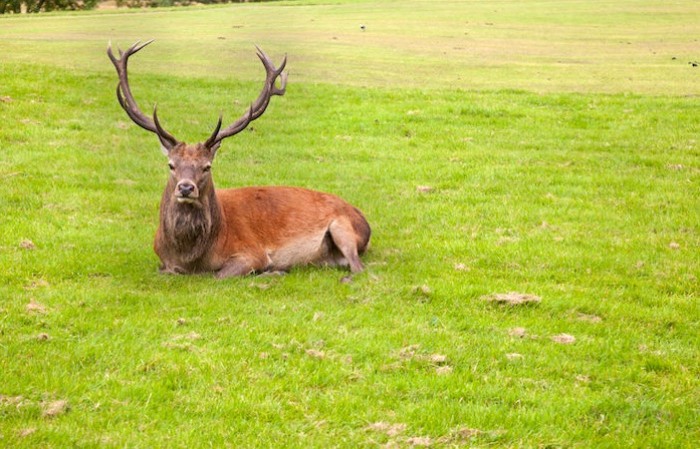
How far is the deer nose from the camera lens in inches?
330

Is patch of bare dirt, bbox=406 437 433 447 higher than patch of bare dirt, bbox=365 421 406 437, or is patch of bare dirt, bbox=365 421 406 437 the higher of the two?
patch of bare dirt, bbox=406 437 433 447

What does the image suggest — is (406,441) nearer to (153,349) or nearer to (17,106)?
(153,349)

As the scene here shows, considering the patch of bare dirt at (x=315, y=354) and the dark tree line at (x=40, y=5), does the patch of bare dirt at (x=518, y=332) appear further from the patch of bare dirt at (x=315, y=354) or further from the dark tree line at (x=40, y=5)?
the dark tree line at (x=40, y=5)

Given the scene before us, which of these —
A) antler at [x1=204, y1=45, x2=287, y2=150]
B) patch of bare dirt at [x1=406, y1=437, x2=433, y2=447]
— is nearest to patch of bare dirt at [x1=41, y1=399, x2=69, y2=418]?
patch of bare dirt at [x1=406, y1=437, x2=433, y2=447]

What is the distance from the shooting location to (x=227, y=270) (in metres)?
8.84

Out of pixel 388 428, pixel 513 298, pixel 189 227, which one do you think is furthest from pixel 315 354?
pixel 189 227

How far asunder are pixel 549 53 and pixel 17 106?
44.1 ft

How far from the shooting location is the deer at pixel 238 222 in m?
8.68

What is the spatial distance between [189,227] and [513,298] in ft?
9.32

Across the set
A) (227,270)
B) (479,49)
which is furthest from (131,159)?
(479,49)

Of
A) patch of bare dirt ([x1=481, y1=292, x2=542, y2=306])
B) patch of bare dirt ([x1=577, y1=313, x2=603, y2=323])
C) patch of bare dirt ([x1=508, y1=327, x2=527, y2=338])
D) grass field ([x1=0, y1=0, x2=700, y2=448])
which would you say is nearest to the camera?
grass field ([x1=0, y1=0, x2=700, y2=448])

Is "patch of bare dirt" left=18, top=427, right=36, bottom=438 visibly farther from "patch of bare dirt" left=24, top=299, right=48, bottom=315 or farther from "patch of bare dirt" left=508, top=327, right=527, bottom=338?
"patch of bare dirt" left=508, top=327, right=527, bottom=338

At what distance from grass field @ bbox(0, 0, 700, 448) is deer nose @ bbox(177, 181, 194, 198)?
753mm

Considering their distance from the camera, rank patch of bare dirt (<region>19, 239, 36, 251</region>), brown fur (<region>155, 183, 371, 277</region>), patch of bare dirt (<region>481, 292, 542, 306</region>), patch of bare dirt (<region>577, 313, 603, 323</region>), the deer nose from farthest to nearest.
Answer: patch of bare dirt (<region>19, 239, 36, 251</region>)
brown fur (<region>155, 183, 371, 277</region>)
the deer nose
patch of bare dirt (<region>481, 292, 542, 306</region>)
patch of bare dirt (<region>577, 313, 603, 323</region>)
